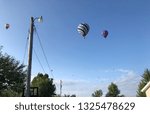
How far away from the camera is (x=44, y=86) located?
76.4 metres

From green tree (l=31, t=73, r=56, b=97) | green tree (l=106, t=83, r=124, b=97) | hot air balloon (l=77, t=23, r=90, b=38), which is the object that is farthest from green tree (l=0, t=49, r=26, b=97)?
green tree (l=106, t=83, r=124, b=97)

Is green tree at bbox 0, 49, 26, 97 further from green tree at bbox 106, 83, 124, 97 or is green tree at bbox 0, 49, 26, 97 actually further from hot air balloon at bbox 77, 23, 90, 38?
green tree at bbox 106, 83, 124, 97

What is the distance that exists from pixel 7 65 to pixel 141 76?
31830mm

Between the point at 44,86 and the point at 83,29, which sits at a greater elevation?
the point at 83,29

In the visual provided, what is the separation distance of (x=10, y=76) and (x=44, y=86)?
33078mm

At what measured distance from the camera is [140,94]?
6419 cm

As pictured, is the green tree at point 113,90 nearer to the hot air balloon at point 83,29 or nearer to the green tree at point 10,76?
the green tree at point 10,76

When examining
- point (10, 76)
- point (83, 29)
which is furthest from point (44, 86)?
point (83, 29)

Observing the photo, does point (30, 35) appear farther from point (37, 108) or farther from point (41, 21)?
point (37, 108)

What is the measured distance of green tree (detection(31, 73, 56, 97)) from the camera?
7606 cm

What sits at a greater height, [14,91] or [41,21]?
[41,21]

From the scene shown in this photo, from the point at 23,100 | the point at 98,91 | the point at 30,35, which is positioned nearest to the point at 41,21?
the point at 30,35

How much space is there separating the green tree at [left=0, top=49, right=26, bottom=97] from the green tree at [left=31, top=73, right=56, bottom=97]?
96.3ft

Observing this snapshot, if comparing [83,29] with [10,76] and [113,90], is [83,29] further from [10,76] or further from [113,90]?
[113,90]
